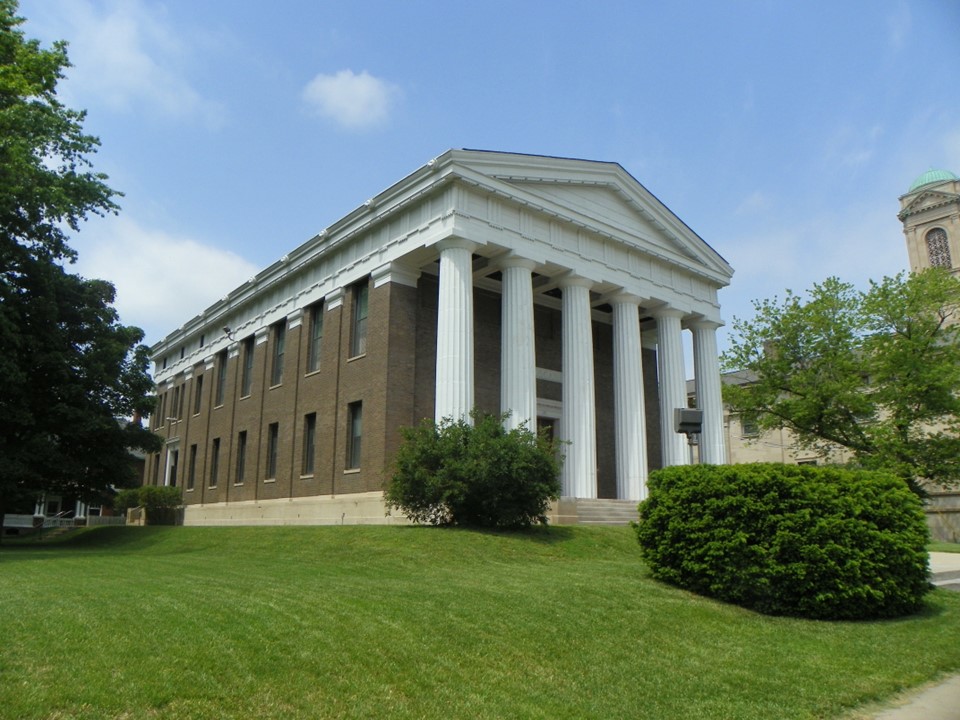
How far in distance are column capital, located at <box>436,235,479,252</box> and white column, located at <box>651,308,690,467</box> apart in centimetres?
1057

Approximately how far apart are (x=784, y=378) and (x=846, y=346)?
113 inches

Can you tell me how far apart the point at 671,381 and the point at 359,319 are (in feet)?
41.3

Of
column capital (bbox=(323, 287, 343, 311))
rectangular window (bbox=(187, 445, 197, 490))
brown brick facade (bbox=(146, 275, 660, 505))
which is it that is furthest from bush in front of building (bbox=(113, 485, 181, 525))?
column capital (bbox=(323, 287, 343, 311))

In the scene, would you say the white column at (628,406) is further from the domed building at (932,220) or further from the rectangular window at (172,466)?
the domed building at (932,220)

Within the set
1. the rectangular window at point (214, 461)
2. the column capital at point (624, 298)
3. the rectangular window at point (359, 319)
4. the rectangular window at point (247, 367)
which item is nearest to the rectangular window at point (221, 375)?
the rectangular window at point (214, 461)

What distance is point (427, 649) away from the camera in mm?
8359

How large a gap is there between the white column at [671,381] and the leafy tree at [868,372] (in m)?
4.47

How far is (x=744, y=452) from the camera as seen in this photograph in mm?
57625

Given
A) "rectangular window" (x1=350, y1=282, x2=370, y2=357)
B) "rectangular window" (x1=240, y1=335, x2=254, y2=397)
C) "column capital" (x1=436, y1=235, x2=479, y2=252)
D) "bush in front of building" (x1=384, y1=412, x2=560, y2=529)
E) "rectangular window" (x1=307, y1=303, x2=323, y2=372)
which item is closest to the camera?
"bush in front of building" (x1=384, y1=412, x2=560, y2=529)

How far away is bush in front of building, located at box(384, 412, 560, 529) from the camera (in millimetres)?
20625

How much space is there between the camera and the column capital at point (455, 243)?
85.6 ft

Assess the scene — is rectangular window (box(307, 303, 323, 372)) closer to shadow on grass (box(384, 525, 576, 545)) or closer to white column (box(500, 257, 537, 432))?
white column (box(500, 257, 537, 432))

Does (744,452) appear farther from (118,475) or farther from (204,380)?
(118,475)

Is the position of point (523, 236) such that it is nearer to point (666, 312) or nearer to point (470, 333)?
point (470, 333)
